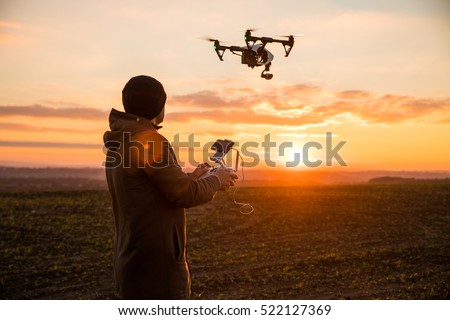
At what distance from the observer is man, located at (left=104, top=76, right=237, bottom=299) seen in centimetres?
264

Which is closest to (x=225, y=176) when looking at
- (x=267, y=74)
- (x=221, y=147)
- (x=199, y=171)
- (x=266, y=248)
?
(x=199, y=171)

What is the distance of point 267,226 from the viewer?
12820 millimetres

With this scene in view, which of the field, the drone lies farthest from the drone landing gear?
the field

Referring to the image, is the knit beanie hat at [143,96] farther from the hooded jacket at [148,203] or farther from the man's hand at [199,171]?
the man's hand at [199,171]

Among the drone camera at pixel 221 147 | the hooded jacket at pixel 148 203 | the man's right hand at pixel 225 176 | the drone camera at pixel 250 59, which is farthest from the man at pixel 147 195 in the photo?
the drone camera at pixel 250 59

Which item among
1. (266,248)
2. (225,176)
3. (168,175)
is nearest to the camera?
(168,175)

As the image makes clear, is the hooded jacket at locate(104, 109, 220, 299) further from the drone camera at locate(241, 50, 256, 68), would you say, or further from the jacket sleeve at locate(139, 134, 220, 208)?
the drone camera at locate(241, 50, 256, 68)

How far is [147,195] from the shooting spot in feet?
8.84

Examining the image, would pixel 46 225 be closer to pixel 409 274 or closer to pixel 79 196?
pixel 79 196

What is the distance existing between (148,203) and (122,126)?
42 centimetres

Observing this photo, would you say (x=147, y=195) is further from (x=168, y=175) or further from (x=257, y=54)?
(x=257, y=54)

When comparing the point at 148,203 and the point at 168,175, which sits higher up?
the point at 168,175

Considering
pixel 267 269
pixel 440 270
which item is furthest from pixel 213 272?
pixel 440 270

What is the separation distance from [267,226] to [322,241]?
2088 mm
